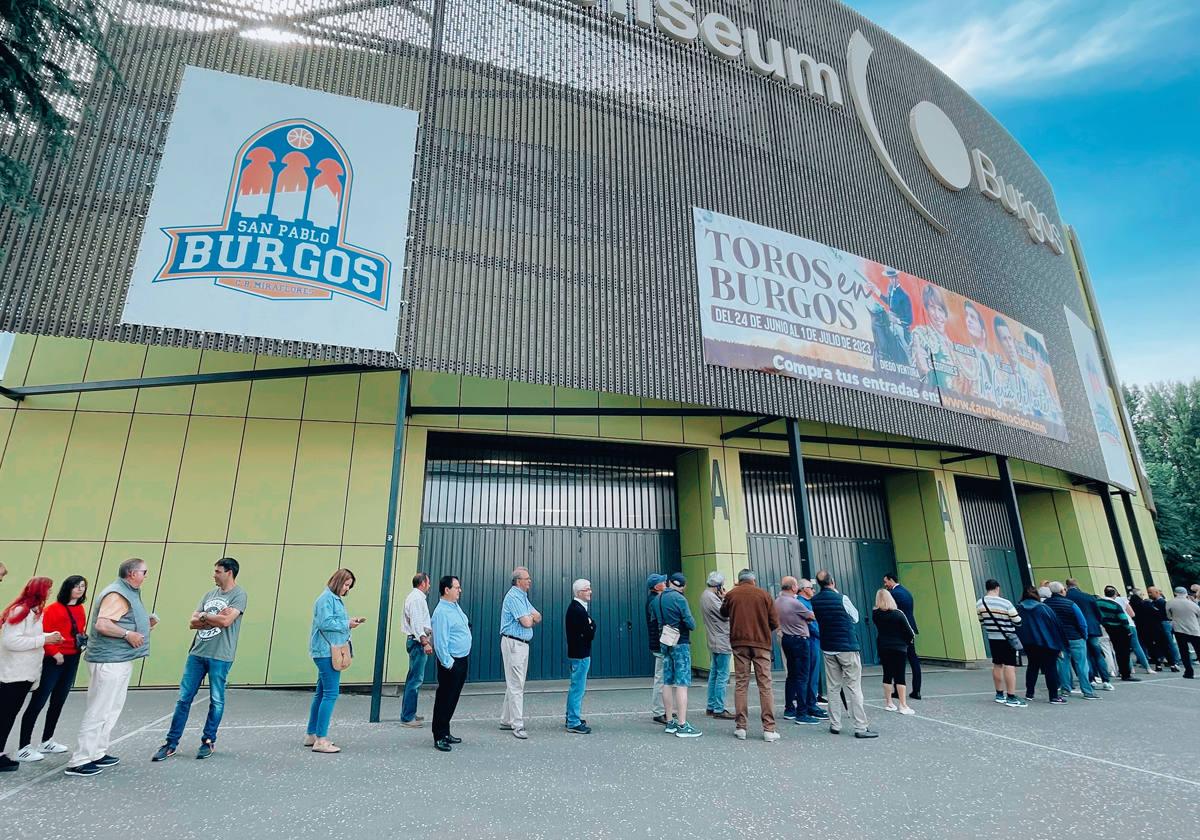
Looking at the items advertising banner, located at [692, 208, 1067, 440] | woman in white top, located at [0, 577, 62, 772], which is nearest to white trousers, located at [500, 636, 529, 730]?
woman in white top, located at [0, 577, 62, 772]

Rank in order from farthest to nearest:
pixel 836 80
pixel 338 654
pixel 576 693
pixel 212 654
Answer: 1. pixel 836 80
2. pixel 576 693
3. pixel 338 654
4. pixel 212 654

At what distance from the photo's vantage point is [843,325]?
1084 centimetres

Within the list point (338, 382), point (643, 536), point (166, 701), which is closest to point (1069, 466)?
point (643, 536)

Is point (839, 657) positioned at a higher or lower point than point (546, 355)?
lower

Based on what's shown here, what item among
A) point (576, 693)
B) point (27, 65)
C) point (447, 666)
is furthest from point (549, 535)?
point (27, 65)

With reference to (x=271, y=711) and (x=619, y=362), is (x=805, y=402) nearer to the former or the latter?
(x=619, y=362)

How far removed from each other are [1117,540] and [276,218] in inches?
833

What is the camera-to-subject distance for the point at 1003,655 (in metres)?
8.16

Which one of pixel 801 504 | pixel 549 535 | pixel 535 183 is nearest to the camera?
pixel 535 183

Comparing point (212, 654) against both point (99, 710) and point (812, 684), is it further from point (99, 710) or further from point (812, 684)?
point (812, 684)

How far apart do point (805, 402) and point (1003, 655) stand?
4609 mm

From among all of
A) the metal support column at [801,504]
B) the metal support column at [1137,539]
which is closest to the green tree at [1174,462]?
the metal support column at [1137,539]

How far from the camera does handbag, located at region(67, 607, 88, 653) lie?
15.3ft

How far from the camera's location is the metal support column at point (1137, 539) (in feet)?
55.7
